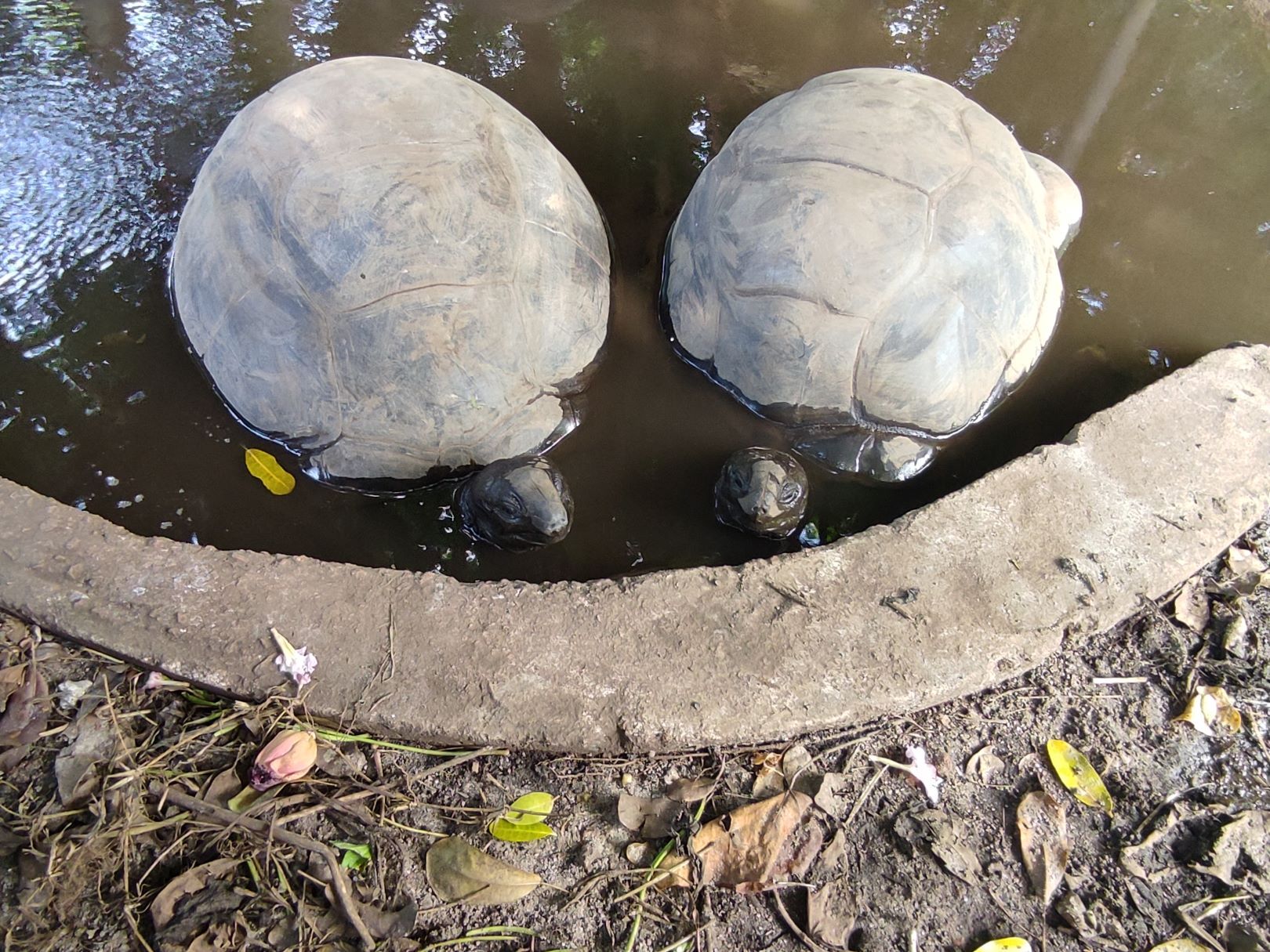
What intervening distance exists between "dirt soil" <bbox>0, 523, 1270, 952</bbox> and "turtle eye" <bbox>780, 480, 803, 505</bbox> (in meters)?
0.69

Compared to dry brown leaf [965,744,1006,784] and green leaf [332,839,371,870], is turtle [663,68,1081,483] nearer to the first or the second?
dry brown leaf [965,744,1006,784]

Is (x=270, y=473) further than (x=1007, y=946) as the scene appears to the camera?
Yes

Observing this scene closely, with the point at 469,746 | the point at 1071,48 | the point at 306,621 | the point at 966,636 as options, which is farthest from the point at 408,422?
the point at 1071,48

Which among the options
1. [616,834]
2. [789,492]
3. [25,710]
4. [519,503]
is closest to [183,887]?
[25,710]

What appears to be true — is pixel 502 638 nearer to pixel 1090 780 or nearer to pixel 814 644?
pixel 814 644

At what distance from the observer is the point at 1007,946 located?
68.7 inches

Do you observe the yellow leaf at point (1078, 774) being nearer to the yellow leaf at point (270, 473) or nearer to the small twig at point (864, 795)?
the small twig at point (864, 795)

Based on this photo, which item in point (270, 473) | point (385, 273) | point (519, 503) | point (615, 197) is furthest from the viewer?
point (615, 197)

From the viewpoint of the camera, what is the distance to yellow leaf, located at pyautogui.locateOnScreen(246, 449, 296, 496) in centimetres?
254

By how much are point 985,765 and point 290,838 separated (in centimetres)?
156

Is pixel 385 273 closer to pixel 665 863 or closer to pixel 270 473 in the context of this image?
pixel 270 473

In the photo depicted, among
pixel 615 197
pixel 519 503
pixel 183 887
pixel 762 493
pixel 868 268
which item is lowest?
pixel 183 887

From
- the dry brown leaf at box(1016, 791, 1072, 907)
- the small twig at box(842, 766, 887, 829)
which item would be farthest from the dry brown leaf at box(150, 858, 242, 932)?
the dry brown leaf at box(1016, 791, 1072, 907)

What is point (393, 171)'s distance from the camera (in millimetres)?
2150
